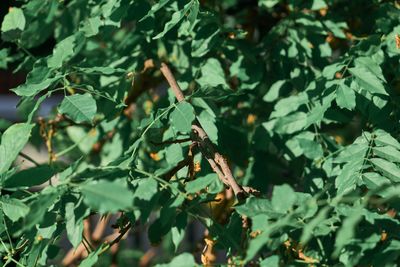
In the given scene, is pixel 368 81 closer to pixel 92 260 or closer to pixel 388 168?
pixel 388 168

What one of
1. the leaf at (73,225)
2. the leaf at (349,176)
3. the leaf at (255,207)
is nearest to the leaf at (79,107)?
the leaf at (73,225)

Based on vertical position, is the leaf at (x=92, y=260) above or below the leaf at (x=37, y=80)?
below

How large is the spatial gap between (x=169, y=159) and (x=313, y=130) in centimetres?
57

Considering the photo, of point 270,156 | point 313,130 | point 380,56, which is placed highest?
point 380,56

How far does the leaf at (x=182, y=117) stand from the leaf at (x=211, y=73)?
46 cm

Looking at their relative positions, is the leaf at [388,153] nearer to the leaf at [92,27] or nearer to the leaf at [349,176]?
the leaf at [349,176]

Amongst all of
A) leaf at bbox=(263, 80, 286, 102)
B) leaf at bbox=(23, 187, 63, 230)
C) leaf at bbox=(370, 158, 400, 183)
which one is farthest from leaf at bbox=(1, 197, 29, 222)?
leaf at bbox=(263, 80, 286, 102)

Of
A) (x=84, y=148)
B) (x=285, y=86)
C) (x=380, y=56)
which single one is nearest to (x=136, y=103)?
(x=84, y=148)

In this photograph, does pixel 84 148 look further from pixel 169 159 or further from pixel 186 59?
pixel 169 159

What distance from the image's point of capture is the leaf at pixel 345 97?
1.76m

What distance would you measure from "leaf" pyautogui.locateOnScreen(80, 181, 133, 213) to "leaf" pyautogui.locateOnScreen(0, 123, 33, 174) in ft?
1.02

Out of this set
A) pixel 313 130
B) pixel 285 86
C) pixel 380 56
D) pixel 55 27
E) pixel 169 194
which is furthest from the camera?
pixel 55 27

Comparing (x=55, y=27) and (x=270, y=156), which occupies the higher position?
(x=55, y=27)

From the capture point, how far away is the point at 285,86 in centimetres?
228
